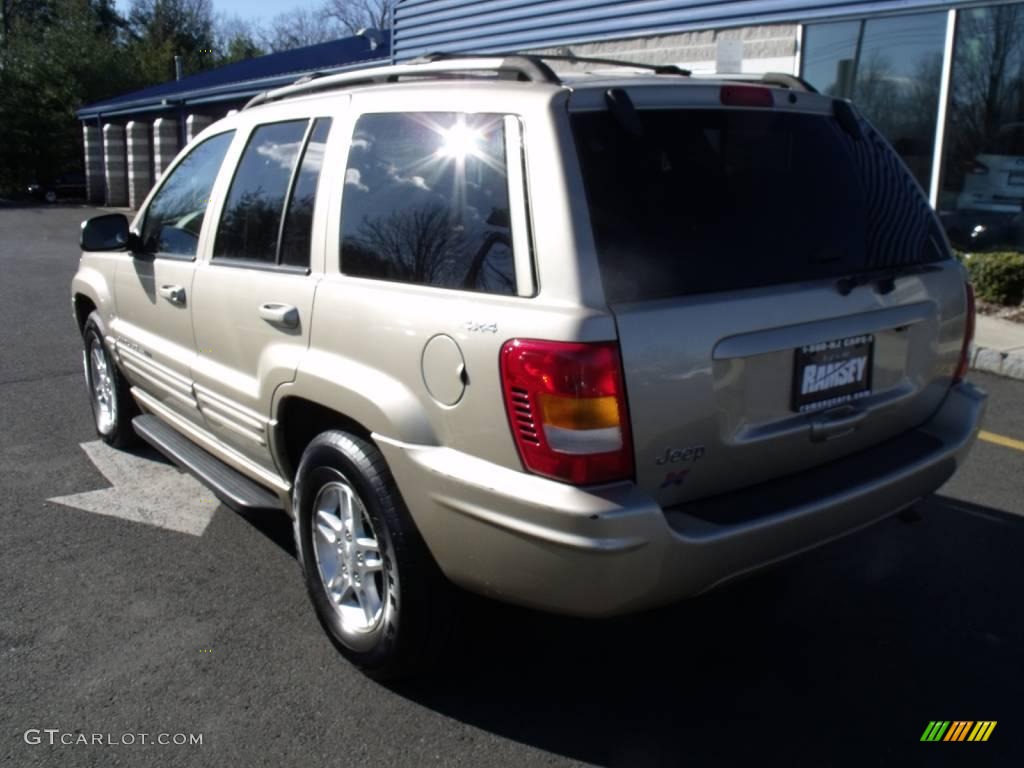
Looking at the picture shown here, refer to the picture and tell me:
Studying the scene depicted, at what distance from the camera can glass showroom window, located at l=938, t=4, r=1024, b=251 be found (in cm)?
934

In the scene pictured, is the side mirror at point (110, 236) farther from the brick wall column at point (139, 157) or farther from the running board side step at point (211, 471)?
the brick wall column at point (139, 157)

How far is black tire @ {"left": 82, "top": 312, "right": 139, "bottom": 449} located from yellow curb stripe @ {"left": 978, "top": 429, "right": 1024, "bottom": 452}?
16.0 ft

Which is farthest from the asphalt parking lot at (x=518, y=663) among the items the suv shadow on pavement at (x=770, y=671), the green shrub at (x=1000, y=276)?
the green shrub at (x=1000, y=276)

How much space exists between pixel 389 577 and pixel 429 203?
1.16 m

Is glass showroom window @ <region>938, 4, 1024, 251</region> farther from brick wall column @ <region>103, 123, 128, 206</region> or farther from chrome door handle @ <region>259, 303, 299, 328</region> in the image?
brick wall column @ <region>103, 123, 128, 206</region>

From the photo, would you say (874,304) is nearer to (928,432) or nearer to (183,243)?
(928,432)

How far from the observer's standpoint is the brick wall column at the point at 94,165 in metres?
37.3

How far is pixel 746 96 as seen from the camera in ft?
9.98

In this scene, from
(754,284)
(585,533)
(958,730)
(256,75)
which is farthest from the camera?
(256,75)

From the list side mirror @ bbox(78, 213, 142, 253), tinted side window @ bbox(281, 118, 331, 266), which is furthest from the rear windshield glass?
side mirror @ bbox(78, 213, 142, 253)

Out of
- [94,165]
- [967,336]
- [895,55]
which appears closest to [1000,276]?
[895,55]

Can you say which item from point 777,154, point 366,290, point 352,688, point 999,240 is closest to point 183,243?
point 366,290

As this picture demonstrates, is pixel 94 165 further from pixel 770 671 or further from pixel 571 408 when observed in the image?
pixel 571 408

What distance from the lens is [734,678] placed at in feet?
10.6
